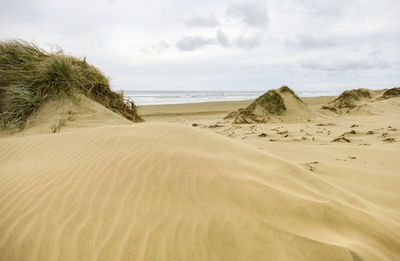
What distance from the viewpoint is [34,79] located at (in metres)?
6.16

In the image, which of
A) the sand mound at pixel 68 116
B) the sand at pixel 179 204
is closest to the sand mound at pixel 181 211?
the sand at pixel 179 204

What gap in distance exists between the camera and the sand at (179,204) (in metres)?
1.60

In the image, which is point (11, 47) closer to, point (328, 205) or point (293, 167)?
point (293, 167)

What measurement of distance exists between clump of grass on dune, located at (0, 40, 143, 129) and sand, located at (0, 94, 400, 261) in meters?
2.85

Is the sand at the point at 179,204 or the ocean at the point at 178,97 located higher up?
the ocean at the point at 178,97

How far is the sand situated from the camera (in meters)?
1.60

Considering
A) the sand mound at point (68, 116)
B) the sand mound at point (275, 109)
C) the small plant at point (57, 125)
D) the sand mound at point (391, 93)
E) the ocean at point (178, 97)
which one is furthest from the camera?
the ocean at point (178, 97)

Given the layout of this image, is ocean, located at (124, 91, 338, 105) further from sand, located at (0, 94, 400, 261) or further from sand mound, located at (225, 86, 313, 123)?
sand, located at (0, 94, 400, 261)

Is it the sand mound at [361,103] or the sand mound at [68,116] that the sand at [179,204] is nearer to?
the sand mound at [68,116]

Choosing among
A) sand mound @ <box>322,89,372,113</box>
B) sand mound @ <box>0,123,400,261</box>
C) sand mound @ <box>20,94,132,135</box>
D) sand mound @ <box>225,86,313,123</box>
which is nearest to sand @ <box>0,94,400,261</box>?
sand mound @ <box>0,123,400,261</box>

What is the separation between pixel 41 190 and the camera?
2.22 meters

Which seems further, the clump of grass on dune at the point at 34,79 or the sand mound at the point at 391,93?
the sand mound at the point at 391,93

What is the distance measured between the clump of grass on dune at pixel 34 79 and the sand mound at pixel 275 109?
474 cm

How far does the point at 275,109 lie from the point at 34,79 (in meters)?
7.19
